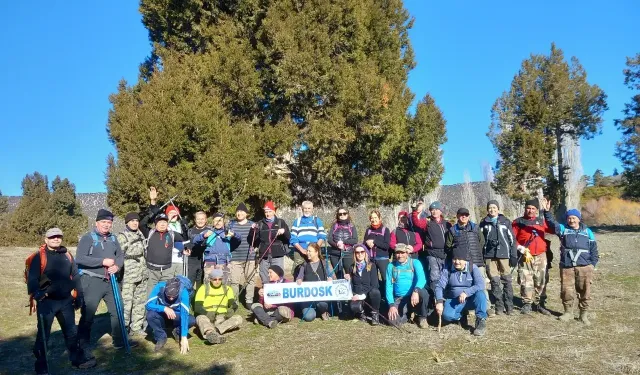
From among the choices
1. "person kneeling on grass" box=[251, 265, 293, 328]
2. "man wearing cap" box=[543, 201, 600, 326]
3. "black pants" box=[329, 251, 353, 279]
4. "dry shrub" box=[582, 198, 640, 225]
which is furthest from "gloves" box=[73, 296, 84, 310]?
"dry shrub" box=[582, 198, 640, 225]

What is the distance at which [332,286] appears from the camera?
8141 mm

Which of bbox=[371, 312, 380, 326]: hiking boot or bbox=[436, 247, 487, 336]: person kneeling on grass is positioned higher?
bbox=[436, 247, 487, 336]: person kneeling on grass

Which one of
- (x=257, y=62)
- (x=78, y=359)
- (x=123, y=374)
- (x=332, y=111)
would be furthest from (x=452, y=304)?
(x=257, y=62)

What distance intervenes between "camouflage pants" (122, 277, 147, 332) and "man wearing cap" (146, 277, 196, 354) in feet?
1.48

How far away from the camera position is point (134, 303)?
7645mm

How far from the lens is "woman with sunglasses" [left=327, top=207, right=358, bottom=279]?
880 cm

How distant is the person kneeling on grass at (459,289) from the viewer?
7266 millimetres

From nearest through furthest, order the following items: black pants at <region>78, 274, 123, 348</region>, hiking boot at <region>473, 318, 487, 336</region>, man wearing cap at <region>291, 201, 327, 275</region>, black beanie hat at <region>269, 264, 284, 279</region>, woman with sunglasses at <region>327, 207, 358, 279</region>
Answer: black pants at <region>78, 274, 123, 348</region> < hiking boot at <region>473, 318, 487, 336</region> < black beanie hat at <region>269, 264, 284, 279</region> < woman with sunglasses at <region>327, 207, 358, 279</region> < man wearing cap at <region>291, 201, 327, 275</region>

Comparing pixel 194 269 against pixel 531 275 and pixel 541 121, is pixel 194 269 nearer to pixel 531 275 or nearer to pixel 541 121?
pixel 531 275

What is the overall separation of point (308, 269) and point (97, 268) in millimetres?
3466

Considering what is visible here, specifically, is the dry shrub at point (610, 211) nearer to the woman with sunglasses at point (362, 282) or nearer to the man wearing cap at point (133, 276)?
the woman with sunglasses at point (362, 282)

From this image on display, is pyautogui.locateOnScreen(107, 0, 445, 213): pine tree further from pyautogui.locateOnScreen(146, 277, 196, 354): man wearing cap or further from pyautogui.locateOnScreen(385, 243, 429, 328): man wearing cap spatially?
pyautogui.locateOnScreen(385, 243, 429, 328): man wearing cap

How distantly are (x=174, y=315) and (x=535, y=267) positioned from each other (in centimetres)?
610

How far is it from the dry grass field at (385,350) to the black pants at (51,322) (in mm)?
330
